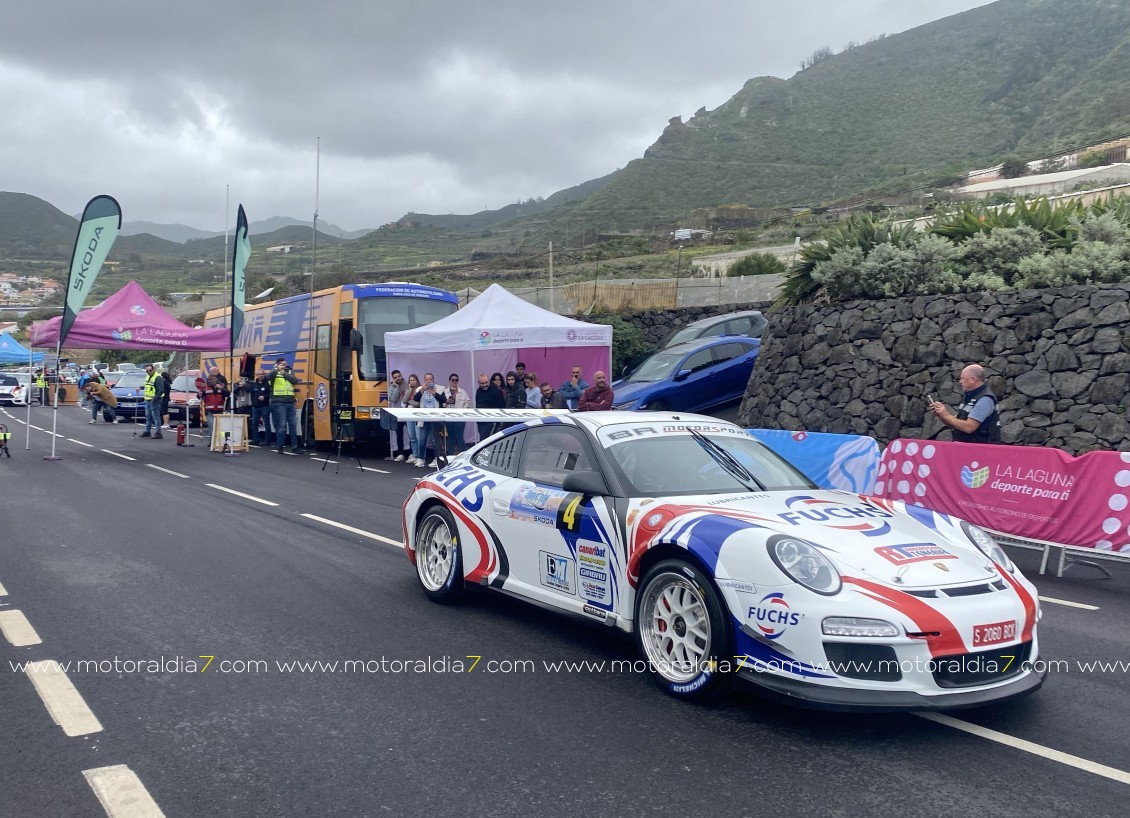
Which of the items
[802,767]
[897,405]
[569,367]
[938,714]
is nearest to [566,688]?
[802,767]

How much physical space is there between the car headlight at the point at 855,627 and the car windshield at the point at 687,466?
1.38m

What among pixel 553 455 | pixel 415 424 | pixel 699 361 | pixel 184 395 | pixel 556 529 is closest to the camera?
pixel 556 529

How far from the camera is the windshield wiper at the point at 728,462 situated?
5.79m

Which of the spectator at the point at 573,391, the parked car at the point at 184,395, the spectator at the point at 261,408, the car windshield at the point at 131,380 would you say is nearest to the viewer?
the spectator at the point at 573,391

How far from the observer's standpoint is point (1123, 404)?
1188cm

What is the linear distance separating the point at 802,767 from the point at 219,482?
12422 millimetres

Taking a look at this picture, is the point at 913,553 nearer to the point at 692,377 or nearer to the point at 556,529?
the point at 556,529

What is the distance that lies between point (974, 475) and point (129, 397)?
2898 centimetres

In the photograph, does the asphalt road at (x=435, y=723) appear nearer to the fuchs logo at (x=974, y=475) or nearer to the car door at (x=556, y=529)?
the car door at (x=556, y=529)

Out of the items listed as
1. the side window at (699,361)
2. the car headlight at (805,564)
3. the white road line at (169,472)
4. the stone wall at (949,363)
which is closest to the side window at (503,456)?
the car headlight at (805,564)

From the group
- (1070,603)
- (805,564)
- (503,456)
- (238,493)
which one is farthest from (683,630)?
(238,493)

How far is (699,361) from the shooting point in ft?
61.4

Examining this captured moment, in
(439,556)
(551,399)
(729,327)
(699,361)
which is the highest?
(729,327)

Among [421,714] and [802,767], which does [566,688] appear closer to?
[421,714]
